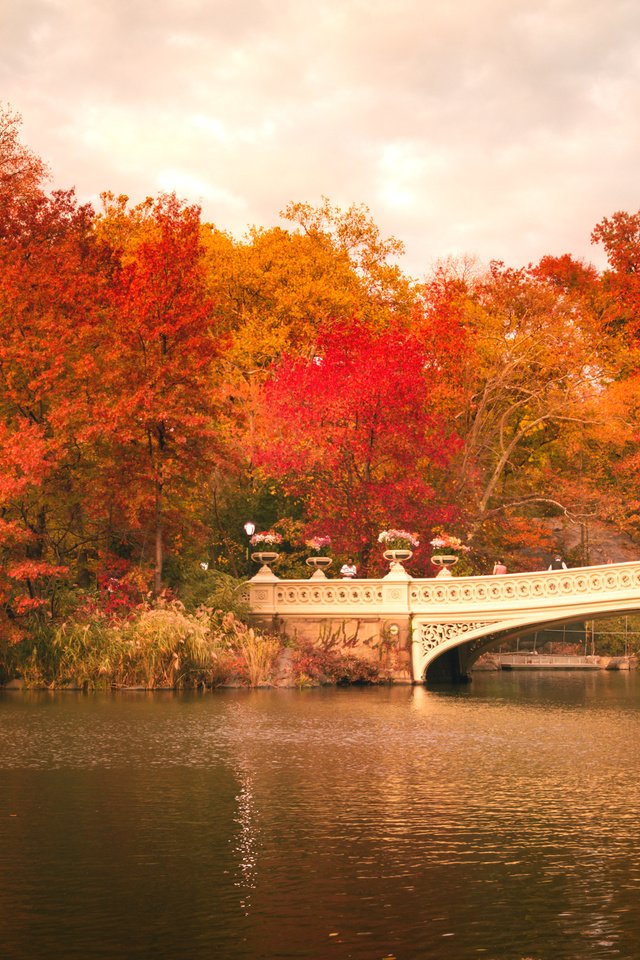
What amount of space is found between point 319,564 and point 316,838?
72.6ft

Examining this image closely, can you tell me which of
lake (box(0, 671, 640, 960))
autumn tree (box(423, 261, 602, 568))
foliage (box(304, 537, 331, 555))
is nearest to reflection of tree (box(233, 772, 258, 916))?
lake (box(0, 671, 640, 960))

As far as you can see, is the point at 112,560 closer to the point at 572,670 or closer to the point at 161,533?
the point at 161,533

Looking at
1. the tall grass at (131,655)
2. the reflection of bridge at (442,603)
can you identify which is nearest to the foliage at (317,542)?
the reflection of bridge at (442,603)

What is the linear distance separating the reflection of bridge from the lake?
7.06 m

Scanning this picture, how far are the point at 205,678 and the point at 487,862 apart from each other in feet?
55.8

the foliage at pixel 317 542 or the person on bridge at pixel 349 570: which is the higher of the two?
the foliage at pixel 317 542

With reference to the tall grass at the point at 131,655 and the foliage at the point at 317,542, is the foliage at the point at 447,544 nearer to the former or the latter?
the foliage at the point at 317,542

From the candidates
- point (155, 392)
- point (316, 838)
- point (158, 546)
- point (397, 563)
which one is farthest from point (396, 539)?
point (316, 838)

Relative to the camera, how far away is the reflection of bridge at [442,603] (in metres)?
27.8

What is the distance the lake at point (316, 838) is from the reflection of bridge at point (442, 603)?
7.06 metres

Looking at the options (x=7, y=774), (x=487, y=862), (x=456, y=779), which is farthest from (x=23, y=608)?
(x=487, y=862)

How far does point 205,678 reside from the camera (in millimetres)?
26859

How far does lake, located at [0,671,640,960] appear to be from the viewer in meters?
8.28

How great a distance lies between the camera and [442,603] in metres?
29.3
